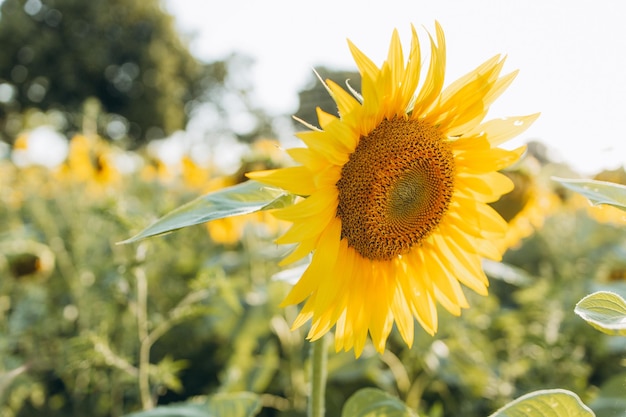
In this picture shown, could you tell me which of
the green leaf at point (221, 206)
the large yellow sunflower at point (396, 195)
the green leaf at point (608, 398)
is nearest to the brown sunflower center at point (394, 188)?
the large yellow sunflower at point (396, 195)

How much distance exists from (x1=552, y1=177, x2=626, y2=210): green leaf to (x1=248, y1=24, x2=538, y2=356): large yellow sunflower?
160mm

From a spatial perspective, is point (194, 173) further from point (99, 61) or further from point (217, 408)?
point (99, 61)

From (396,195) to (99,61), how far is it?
21818mm

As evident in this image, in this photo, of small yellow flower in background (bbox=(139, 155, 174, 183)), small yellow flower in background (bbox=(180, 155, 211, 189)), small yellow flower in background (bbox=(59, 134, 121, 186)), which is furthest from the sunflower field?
small yellow flower in background (bbox=(139, 155, 174, 183))

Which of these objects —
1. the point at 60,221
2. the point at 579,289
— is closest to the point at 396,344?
the point at 579,289

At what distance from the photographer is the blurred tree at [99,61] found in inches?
812

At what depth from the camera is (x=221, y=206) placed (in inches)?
34.3

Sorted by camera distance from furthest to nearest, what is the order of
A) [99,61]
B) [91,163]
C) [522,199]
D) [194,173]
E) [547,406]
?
1. [99,61]
2. [91,163]
3. [194,173]
4. [522,199]
5. [547,406]

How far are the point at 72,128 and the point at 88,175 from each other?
16.0 meters

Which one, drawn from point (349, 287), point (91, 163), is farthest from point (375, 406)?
point (91, 163)

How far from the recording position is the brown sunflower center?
1.02m

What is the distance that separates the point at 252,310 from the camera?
2.29m

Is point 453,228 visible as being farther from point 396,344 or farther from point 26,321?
point 26,321

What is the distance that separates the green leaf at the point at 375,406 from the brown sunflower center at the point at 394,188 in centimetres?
24
